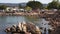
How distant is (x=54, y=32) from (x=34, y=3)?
33.1 meters

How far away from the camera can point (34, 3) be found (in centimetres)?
5169

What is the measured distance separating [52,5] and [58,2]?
171 cm

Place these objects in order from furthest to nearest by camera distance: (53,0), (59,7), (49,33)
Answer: (53,0) → (59,7) → (49,33)

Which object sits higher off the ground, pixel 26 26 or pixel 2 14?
pixel 26 26

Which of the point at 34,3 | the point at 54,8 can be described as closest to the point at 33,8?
the point at 34,3

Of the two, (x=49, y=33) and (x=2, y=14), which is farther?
(x=2, y=14)

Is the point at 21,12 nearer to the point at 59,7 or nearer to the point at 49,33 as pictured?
the point at 59,7

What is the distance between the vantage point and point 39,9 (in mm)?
51406

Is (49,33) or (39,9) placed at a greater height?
(49,33)

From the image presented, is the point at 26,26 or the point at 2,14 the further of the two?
the point at 2,14

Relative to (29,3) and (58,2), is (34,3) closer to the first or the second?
(29,3)

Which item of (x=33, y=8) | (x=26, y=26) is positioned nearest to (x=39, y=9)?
(x=33, y=8)

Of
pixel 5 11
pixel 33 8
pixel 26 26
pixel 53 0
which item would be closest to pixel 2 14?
pixel 5 11

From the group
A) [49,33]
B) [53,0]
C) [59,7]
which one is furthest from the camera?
[53,0]
